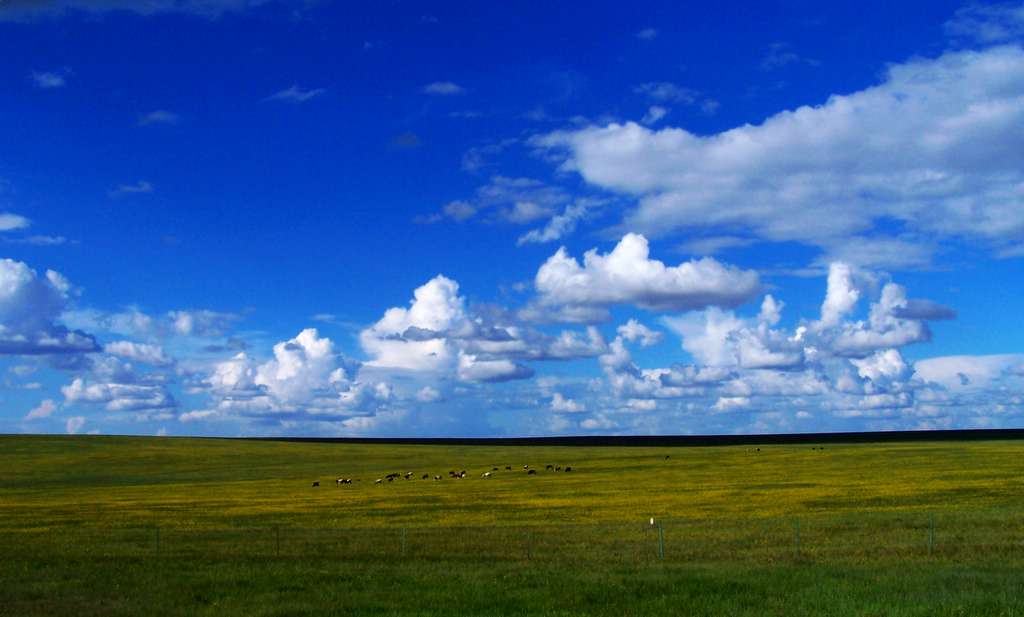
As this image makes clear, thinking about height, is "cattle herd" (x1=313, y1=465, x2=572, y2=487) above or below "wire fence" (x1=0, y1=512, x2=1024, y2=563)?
below

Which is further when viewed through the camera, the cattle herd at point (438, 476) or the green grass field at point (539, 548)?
the cattle herd at point (438, 476)

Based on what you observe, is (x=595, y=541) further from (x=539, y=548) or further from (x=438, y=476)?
(x=438, y=476)

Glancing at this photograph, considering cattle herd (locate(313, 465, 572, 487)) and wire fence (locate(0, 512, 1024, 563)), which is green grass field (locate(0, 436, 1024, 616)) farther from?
cattle herd (locate(313, 465, 572, 487))

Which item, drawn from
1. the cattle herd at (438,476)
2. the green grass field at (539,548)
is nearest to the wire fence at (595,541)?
the green grass field at (539,548)

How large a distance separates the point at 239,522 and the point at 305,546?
16736mm

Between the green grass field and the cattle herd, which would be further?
the cattle herd

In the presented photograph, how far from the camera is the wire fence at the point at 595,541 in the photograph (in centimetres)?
3572

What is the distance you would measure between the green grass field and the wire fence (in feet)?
0.53

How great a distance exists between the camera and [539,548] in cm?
3862

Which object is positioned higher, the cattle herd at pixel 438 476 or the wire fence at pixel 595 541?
the wire fence at pixel 595 541

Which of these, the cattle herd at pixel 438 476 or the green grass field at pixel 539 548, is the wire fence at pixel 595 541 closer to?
the green grass field at pixel 539 548

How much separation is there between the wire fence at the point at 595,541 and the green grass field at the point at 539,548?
0.16 metres

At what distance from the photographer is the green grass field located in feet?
86.7

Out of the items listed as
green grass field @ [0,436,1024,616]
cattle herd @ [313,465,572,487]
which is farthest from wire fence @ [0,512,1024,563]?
cattle herd @ [313,465,572,487]
